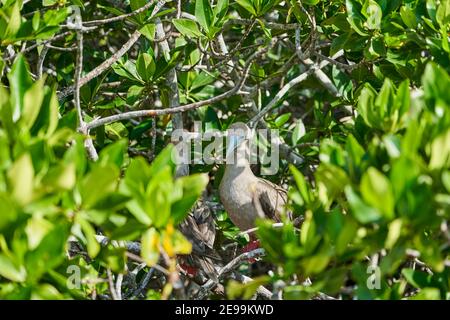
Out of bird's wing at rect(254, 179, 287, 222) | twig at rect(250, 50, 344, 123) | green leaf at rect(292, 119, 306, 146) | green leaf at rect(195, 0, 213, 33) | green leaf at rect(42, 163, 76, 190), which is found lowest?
bird's wing at rect(254, 179, 287, 222)

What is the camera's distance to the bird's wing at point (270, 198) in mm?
6260

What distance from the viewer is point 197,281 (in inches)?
225

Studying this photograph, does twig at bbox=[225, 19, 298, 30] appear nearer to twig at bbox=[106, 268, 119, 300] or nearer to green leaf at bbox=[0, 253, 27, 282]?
twig at bbox=[106, 268, 119, 300]

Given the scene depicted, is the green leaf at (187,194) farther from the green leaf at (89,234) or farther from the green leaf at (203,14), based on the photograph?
the green leaf at (203,14)

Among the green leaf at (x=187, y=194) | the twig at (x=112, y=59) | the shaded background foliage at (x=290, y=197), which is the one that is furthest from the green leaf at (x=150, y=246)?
the twig at (x=112, y=59)

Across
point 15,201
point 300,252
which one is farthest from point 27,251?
point 300,252

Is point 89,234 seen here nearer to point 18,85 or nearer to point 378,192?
point 18,85

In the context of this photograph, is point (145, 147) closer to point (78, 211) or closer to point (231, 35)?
point (231, 35)

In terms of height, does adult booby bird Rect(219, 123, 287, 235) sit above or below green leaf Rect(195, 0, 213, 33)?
below

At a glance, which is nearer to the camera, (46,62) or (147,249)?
(147,249)

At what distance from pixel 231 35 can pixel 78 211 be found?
4.02 metres

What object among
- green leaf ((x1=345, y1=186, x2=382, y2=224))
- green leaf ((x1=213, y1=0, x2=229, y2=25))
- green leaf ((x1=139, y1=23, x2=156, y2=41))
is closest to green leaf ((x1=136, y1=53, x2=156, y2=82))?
green leaf ((x1=139, y1=23, x2=156, y2=41))

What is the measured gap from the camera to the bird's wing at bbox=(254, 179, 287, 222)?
246 inches

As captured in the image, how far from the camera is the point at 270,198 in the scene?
249 inches
